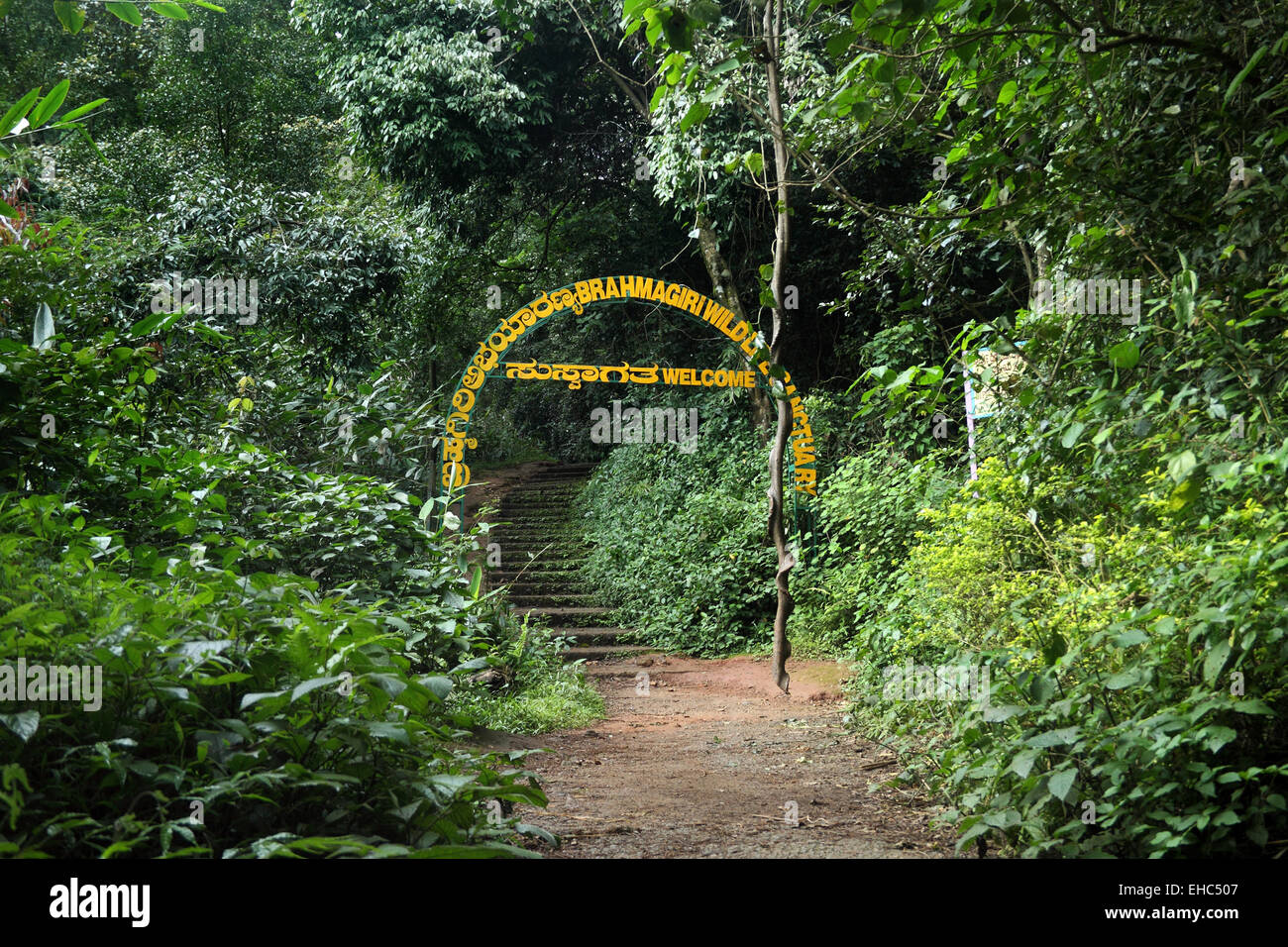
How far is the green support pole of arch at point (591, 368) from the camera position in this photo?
8.34 meters

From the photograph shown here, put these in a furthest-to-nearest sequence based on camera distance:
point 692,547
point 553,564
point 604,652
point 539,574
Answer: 1. point 553,564
2. point 539,574
3. point 692,547
4. point 604,652

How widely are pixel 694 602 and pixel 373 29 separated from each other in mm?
8414

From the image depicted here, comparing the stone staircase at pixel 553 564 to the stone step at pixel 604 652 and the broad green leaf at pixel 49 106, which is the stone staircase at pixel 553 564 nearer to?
the stone step at pixel 604 652

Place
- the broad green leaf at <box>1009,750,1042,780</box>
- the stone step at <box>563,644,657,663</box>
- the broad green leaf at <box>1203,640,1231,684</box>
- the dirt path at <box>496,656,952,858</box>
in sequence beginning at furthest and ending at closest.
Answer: the stone step at <box>563,644,657,663</box>, the dirt path at <box>496,656,952,858</box>, the broad green leaf at <box>1009,750,1042,780</box>, the broad green leaf at <box>1203,640,1231,684</box>

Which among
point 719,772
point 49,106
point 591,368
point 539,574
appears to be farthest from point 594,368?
point 49,106

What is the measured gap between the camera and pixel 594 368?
9328mm

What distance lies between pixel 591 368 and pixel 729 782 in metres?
5.34

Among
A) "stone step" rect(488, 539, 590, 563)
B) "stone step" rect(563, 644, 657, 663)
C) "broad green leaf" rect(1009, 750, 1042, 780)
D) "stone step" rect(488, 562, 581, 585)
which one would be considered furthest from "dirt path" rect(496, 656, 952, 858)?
"stone step" rect(488, 539, 590, 563)

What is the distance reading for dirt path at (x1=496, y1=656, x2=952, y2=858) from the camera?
351 centimetres

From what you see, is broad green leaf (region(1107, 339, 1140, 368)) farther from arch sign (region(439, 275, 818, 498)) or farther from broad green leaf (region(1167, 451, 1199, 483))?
arch sign (region(439, 275, 818, 498))

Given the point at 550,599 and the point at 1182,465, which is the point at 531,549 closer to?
the point at 550,599

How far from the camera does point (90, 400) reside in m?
3.39

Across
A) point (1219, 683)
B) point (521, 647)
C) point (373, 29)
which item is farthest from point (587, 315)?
point (1219, 683)

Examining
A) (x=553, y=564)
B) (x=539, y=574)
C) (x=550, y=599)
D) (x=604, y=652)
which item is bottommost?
(x=604, y=652)
